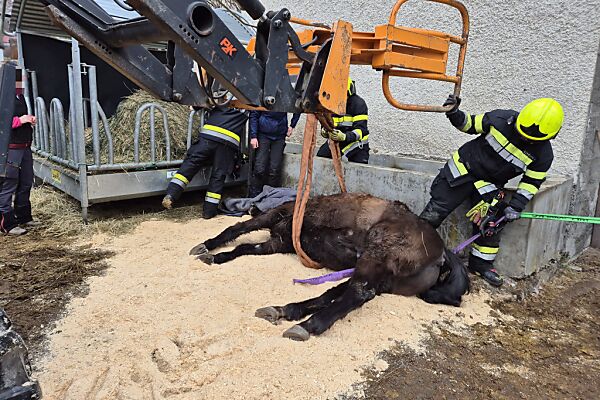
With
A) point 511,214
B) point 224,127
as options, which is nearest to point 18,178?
point 224,127

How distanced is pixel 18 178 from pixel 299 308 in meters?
3.66

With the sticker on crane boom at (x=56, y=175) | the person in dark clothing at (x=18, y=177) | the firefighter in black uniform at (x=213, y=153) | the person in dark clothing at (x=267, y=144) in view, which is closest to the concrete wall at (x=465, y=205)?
the person in dark clothing at (x=267, y=144)

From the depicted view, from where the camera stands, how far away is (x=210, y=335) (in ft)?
9.12

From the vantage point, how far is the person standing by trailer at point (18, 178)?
4.67 meters

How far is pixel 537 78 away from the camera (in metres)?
4.87

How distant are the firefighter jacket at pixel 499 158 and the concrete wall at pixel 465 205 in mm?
234

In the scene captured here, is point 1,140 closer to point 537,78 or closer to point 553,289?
point 553,289

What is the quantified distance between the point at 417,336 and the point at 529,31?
12.3 feet

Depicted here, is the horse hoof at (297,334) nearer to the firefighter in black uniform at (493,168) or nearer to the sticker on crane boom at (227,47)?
the sticker on crane boom at (227,47)

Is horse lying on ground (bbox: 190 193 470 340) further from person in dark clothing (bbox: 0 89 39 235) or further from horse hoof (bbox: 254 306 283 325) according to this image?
person in dark clothing (bbox: 0 89 39 235)

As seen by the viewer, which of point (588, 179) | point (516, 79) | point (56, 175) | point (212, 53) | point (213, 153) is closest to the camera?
point (212, 53)

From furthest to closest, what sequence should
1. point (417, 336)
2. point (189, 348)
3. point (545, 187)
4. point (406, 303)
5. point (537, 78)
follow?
1. point (537, 78)
2. point (545, 187)
3. point (406, 303)
4. point (417, 336)
5. point (189, 348)

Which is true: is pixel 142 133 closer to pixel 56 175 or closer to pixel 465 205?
pixel 56 175

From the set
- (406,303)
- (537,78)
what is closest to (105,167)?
(406,303)
